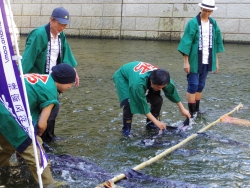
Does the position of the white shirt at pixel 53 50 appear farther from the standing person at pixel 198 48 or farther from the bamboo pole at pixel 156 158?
the standing person at pixel 198 48

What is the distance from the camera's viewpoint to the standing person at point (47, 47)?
4.79 metres

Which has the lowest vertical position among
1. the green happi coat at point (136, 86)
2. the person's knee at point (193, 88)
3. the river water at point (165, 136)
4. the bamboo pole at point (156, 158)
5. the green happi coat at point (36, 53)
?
the river water at point (165, 136)

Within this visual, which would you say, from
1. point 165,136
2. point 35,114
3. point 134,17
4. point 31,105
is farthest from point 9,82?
point 134,17

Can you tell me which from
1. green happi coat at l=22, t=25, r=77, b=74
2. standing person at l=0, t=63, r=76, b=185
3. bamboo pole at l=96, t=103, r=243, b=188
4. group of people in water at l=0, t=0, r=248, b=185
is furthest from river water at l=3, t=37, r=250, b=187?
green happi coat at l=22, t=25, r=77, b=74

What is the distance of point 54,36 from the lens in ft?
16.3

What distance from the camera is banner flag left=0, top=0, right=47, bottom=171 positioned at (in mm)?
2936

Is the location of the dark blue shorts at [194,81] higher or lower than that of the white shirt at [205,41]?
lower

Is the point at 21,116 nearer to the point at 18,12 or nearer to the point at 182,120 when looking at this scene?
the point at 182,120

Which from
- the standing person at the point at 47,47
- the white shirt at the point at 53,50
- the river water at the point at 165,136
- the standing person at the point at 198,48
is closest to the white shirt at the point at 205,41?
the standing person at the point at 198,48

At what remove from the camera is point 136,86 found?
4824 mm

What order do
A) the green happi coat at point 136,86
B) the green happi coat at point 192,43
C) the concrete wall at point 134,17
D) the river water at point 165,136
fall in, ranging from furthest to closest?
the concrete wall at point 134,17 < the green happi coat at point 192,43 < the green happi coat at point 136,86 < the river water at point 165,136

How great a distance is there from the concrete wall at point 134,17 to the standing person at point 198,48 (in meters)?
8.17

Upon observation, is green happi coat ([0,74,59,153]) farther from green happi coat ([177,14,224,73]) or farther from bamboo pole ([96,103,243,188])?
green happi coat ([177,14,224,73])

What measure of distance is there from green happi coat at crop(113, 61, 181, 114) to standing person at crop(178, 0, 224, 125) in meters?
1.14
